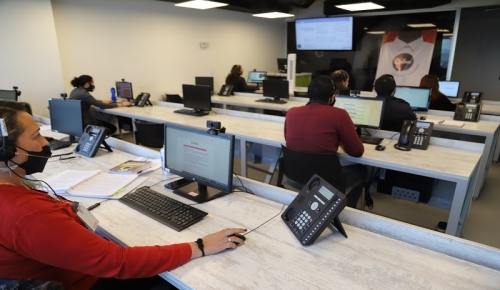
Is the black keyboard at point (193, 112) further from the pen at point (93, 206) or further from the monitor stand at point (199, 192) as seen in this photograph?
the pen at point (93, 206)

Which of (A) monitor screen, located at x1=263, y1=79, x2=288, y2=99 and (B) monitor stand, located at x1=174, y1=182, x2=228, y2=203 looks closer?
(B) monitor stand, located at x1=174, y1=182, x2=228, y2=203

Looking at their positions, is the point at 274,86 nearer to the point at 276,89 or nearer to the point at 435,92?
the point at 276,89

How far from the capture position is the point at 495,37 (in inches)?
251

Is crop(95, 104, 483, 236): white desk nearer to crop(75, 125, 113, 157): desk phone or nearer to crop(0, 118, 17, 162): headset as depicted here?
crop(75, 125, 113, 157): desk phone

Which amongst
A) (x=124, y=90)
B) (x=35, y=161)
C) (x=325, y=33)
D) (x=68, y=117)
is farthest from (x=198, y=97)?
(x=325, y=33)

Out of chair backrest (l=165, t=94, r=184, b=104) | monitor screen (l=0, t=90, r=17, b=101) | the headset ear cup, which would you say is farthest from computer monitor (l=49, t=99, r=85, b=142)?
chair backrest (l=165, t=94, r=184, b=104)

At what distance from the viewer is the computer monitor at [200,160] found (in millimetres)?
1452

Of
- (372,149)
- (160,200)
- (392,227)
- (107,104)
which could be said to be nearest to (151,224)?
(160,200)

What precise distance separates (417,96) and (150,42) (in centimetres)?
483

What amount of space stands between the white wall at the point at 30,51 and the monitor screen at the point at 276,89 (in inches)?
129

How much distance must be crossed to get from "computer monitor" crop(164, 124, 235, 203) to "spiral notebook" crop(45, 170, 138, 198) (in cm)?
29

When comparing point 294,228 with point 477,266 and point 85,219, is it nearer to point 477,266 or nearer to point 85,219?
point 477,266

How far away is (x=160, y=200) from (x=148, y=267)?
51cm

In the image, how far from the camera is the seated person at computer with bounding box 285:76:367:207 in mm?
2123
